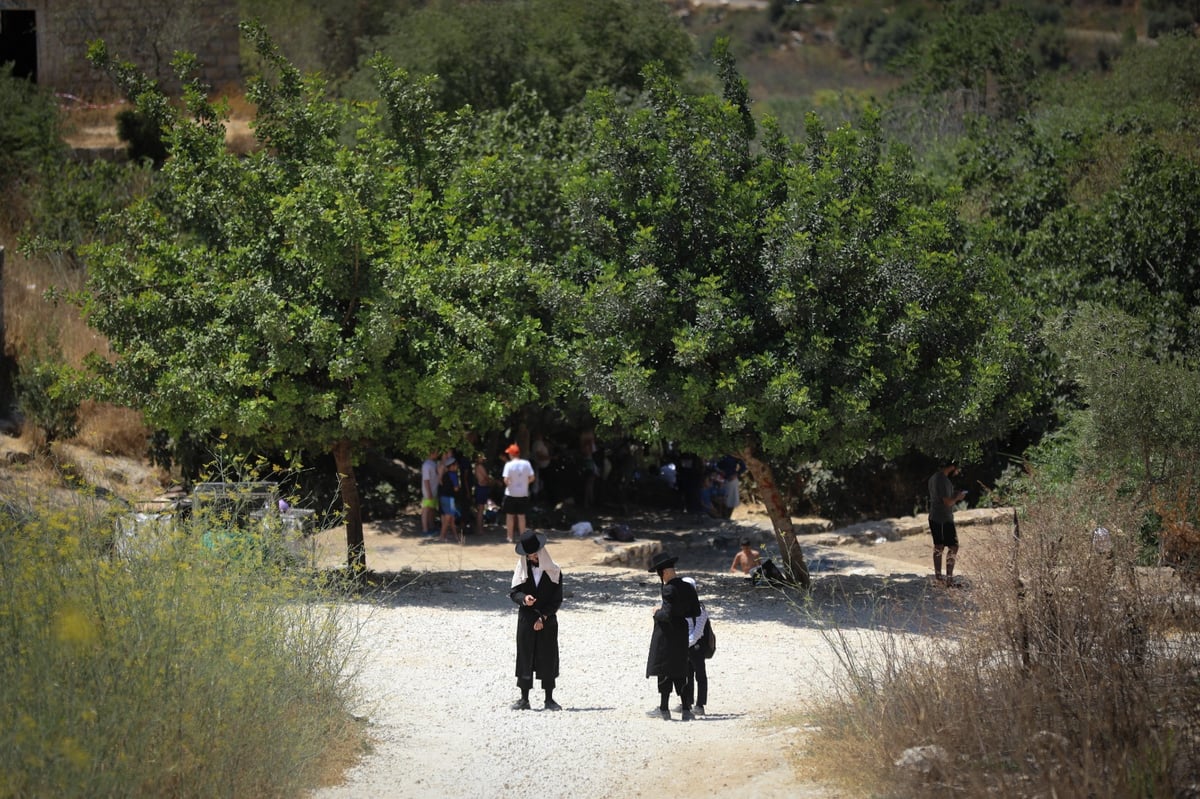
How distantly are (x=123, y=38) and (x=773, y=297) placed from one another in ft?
82.1

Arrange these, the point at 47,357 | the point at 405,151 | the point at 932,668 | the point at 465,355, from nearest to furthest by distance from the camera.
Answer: the point at 932,668 → the point at 465,355 → the point at 405,151 → the point at 47,357

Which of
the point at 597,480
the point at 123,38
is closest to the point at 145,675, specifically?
the point at 597,480

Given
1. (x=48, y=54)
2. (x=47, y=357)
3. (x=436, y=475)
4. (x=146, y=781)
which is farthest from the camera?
(x=48, y=54)

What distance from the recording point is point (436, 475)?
65.2 feet

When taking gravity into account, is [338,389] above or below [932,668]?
above

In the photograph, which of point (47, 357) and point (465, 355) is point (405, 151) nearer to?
point (465, 355)

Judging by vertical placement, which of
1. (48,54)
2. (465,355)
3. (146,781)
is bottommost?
Result: (146,781)

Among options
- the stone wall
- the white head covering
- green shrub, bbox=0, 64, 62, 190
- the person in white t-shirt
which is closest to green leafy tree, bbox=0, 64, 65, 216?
green shrub, bbox=0, 64, 62, 190

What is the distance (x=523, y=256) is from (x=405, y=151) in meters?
2.04

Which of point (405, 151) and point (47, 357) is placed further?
point (47, 357)

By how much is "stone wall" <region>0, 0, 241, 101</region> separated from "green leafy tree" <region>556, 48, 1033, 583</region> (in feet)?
69.4

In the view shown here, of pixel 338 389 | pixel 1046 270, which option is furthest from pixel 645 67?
pixel 1046 270

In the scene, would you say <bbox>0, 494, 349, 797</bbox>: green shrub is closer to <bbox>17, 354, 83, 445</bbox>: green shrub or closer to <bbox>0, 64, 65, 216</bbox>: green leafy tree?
<bbox>17, 354, 83, 445</bbox>: green shrub

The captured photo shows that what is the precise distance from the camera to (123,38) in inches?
1304
